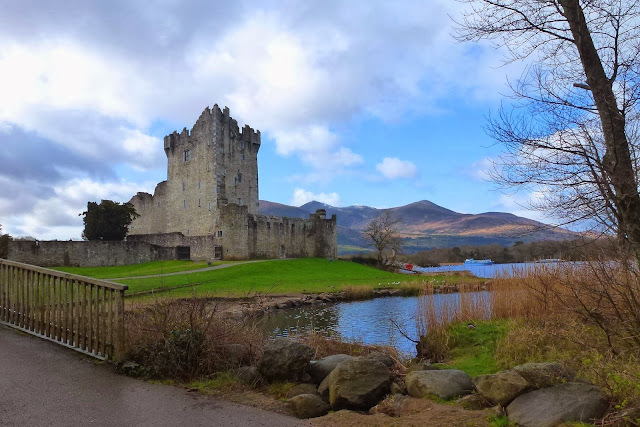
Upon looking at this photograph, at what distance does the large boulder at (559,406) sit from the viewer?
4887mm

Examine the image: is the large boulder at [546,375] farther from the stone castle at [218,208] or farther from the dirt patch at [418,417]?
the stone castle at [218,208]

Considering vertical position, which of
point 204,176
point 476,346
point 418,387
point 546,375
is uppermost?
point 204,176

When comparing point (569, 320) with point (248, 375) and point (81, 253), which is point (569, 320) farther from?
point (81, 253)

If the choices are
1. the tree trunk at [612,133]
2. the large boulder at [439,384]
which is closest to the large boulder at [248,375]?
the large boulder at [439,384]

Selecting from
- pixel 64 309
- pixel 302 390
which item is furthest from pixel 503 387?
pixel 64 309

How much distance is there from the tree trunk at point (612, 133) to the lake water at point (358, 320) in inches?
239

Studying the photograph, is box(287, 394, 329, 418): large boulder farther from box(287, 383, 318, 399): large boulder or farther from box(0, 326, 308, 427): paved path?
box(287, 383, 318, 399): large boulder

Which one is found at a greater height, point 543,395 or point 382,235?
point 382,235

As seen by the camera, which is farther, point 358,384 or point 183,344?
point 183,344

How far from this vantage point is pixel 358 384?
6605 millimetres

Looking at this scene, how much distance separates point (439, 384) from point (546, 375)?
1501 mm

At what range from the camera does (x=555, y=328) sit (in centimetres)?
795

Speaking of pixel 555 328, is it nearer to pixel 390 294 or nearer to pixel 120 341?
pixel 120 341

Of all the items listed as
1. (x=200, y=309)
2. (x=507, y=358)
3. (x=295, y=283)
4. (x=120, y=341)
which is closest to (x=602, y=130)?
(x=507, y=358)
